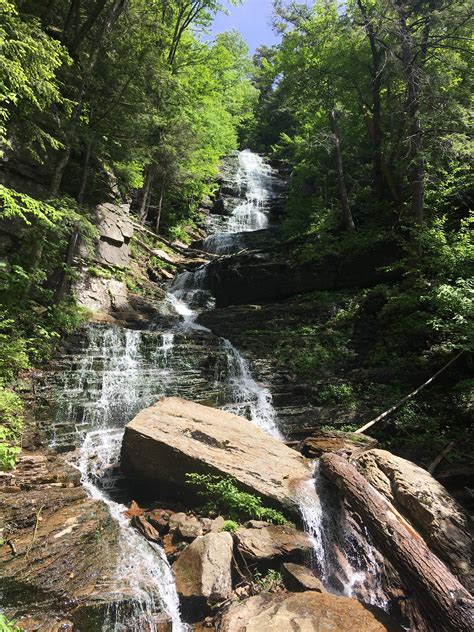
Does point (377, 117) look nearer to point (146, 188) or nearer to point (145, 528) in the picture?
point (146, 188)

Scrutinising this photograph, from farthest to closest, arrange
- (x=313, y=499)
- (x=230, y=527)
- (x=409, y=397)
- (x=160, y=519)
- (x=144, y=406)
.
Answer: (x=144, y=406) < (x=409, y=397) < (x=313, y=499) < (x=160, y=519) < (x=230, y=527)

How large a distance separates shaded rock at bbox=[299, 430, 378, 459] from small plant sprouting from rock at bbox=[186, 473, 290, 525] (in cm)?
179

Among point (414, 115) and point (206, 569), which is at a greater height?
point (414, 115)

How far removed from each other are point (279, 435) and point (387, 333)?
15.9 feet

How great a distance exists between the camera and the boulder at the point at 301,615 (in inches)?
151

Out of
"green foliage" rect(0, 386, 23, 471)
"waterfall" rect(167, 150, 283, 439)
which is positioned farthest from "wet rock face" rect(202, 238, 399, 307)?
"green foliage" rect(0, 386, 23, 471)

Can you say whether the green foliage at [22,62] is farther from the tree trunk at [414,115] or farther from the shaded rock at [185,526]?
the tree trunk at [414,115]

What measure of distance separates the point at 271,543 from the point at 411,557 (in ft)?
5.76

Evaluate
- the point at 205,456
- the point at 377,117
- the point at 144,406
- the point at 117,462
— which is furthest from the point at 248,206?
the point at 205,456

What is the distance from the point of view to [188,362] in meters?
10.8

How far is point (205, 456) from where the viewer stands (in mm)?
6039

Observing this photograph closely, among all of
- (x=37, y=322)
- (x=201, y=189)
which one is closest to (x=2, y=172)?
(x=37, y=322)

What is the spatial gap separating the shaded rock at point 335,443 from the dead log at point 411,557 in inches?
41.8

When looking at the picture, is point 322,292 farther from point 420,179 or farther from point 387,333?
point 420,179
